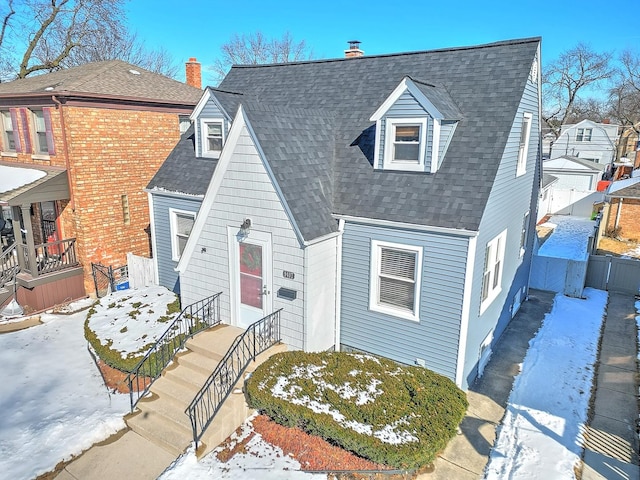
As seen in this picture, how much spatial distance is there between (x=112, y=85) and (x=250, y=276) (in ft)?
32.9

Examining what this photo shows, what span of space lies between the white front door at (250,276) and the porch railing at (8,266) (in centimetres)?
932

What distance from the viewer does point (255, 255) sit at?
379 inches

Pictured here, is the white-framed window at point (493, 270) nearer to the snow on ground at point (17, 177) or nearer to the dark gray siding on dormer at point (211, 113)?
the dark gray siding on dormer at point (211, 113)

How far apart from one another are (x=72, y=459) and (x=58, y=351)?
4.68m

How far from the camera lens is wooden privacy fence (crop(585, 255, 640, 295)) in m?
15.7

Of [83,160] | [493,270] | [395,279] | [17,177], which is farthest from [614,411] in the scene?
[17,177]

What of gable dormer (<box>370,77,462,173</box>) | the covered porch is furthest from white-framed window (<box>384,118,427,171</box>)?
the covered porch

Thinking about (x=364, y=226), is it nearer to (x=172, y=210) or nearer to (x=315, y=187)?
(x=315, y=187)

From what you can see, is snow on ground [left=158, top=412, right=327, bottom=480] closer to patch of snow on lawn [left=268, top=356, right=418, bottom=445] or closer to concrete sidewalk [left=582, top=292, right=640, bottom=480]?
patch of snow on lawn [left=268, top=356, right=418, bottom=445]

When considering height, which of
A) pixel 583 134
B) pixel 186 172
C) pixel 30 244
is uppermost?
pixel 583 134

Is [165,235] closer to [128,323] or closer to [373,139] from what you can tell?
[128,323]

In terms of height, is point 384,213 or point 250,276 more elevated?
point 384,213

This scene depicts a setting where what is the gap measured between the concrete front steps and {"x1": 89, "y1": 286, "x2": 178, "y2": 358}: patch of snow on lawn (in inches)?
68.8

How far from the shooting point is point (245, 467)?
712 centimetres
